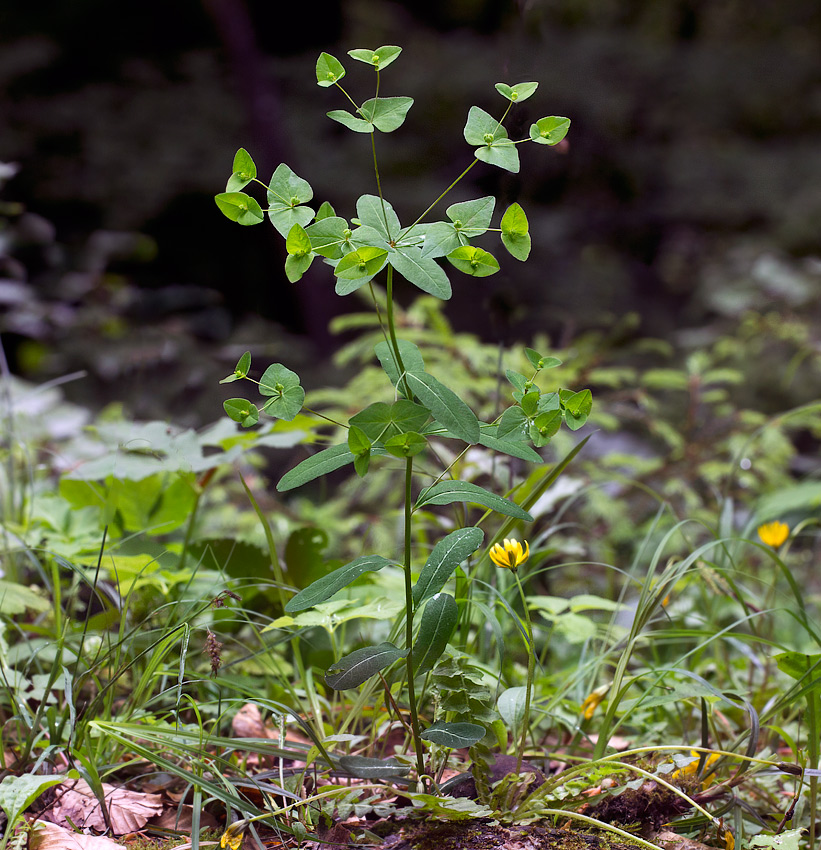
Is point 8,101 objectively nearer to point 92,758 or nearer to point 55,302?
point 55,302

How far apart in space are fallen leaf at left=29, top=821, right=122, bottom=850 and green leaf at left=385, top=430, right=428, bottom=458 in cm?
50

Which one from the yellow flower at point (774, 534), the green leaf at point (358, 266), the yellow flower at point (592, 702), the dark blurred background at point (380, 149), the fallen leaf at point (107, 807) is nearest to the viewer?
the green leaf at point (358, 266)

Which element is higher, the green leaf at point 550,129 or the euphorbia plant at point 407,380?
the green leaf at point 550,129

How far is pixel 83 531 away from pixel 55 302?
2204mm

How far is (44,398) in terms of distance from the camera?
6.95 ft

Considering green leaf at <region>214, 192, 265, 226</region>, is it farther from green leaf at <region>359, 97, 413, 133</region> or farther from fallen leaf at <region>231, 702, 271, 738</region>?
fallen leaf at <region>231, 702, 271, 738</region>

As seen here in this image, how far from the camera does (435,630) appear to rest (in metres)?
0.70

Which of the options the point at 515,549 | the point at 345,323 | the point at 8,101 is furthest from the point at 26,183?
the point at 515,549

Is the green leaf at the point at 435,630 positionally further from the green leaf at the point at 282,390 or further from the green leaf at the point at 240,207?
the green leaf at the point at 240,207

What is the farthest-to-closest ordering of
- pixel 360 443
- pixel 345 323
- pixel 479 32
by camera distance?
pixel 479 32 < pixel 345 323 < pixel 360 443

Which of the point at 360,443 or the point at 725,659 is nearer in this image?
the point at 360,443

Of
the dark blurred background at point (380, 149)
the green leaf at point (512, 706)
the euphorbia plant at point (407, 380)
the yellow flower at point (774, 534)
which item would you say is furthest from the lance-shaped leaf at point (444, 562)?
the dark blurred background at point (380, 149)

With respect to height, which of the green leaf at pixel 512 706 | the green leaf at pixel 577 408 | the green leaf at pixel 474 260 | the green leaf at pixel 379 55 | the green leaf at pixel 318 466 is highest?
Answer: the green leaf at pixel 379 55

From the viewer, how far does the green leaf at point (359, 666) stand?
2.20 feet
